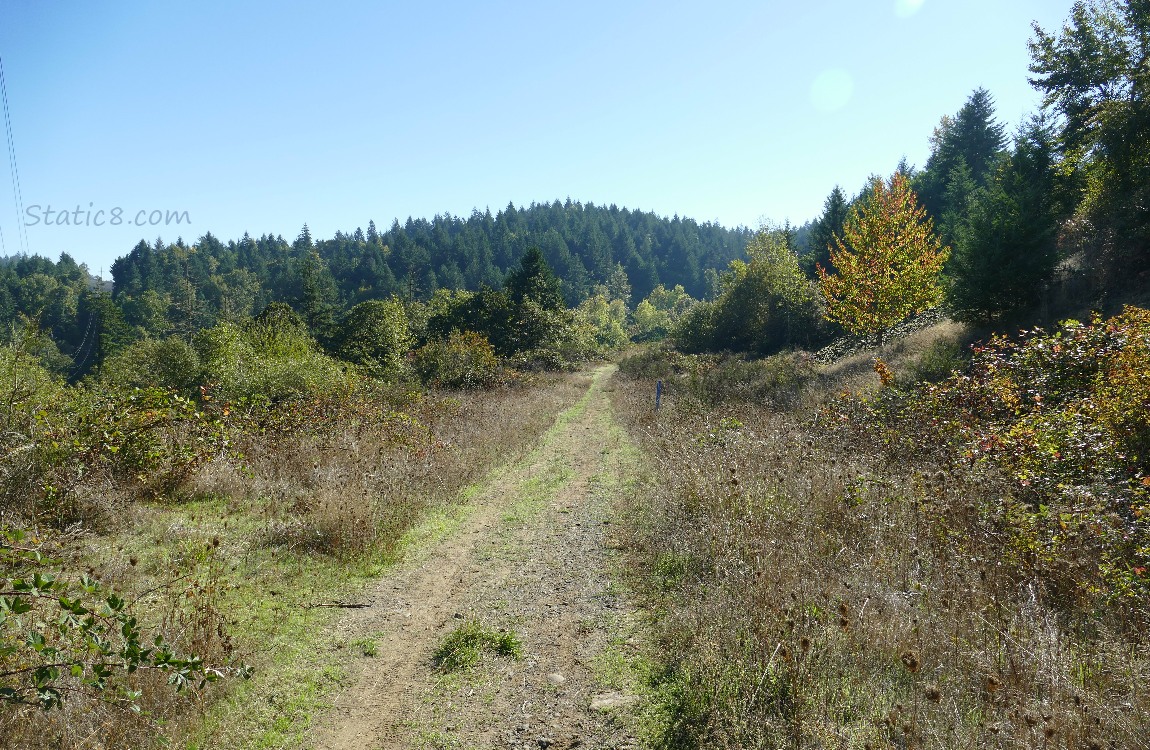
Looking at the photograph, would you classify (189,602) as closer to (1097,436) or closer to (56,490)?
(56,490)

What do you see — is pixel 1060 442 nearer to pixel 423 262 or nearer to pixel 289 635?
pixel 289 635

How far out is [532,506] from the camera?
30.1ft

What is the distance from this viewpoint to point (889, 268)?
24.7 metres

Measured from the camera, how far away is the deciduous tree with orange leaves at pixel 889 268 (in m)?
24.6

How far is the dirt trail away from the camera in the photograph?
3.80m

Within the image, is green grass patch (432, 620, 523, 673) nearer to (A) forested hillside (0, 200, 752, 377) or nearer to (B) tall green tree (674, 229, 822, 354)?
(B) tall green tree (674, 229, 822, 354)

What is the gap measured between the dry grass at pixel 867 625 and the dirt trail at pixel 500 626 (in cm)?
56

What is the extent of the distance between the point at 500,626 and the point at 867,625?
3.25m

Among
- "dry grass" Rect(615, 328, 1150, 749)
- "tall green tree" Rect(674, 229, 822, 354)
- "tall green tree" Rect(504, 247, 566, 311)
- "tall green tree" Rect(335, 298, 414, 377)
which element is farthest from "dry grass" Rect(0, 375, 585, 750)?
"tall green tree" Rect(504, 247, 566, 311)

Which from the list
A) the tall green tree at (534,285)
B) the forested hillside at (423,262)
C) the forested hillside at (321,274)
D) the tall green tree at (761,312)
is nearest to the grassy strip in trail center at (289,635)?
the tall green tree at (761,312)

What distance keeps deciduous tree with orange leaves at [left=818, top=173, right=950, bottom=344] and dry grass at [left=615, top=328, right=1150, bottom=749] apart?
2007cm

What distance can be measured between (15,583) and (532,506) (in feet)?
24.6

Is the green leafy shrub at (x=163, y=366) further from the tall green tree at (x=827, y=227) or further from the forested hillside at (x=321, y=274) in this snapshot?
the tall green tree at (x=827, y=227)

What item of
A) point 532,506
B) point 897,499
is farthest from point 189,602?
point 897,499
